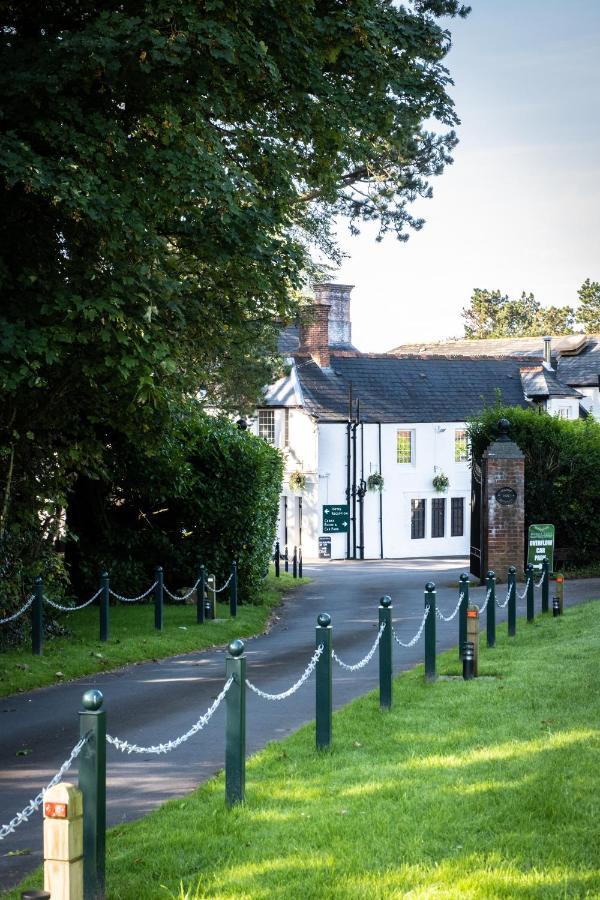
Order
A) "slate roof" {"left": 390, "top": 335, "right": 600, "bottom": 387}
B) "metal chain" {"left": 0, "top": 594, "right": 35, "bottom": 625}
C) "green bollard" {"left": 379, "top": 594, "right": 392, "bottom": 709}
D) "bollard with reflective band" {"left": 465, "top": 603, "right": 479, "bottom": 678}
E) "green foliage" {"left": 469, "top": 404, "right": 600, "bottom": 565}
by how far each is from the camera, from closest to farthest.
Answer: "green bollard" {"left": 379, "top": 594, "right": 392, "bottom": 709}, "bollard with reflective band" {"left": 465, "top": 603, "right": 479, "bottom": 678}, "metal chain" {"left": 0, "top": 594, "right": 35, "bottom": 625}, "green foliage" {"left": 469, "top": 404, "right": 600, "bottom": 565}, "slate roof" {"left": 390, "top": 335, "right": 600, "bottom": 387}

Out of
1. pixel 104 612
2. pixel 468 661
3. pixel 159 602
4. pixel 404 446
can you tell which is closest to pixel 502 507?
pixel 159 602

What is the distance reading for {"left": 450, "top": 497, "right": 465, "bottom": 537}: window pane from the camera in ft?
190

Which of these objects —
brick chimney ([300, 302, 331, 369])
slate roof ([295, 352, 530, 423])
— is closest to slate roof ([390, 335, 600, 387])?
slate roof ([295, 352, 530, 423])

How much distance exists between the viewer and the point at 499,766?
8.77 m

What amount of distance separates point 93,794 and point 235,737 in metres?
2.01

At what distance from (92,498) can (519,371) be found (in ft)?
131

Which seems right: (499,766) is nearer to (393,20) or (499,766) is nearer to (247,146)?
(247,146)

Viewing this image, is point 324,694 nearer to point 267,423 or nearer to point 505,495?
point 505,495

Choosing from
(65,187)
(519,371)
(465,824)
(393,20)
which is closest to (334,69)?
(393,20)

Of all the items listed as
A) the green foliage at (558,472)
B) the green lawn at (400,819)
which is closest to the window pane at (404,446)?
the green foliage at (558,472)

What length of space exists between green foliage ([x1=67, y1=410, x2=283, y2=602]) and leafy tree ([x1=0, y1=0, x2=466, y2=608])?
252 inches

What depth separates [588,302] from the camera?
387 ft

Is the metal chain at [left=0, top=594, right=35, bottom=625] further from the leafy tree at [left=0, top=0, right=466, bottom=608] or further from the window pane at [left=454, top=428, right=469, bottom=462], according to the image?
the window pane at [left=454, top=428, right=469, bottom=462]

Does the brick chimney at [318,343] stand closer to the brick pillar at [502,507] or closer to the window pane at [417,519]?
the window pane at [417,519]
